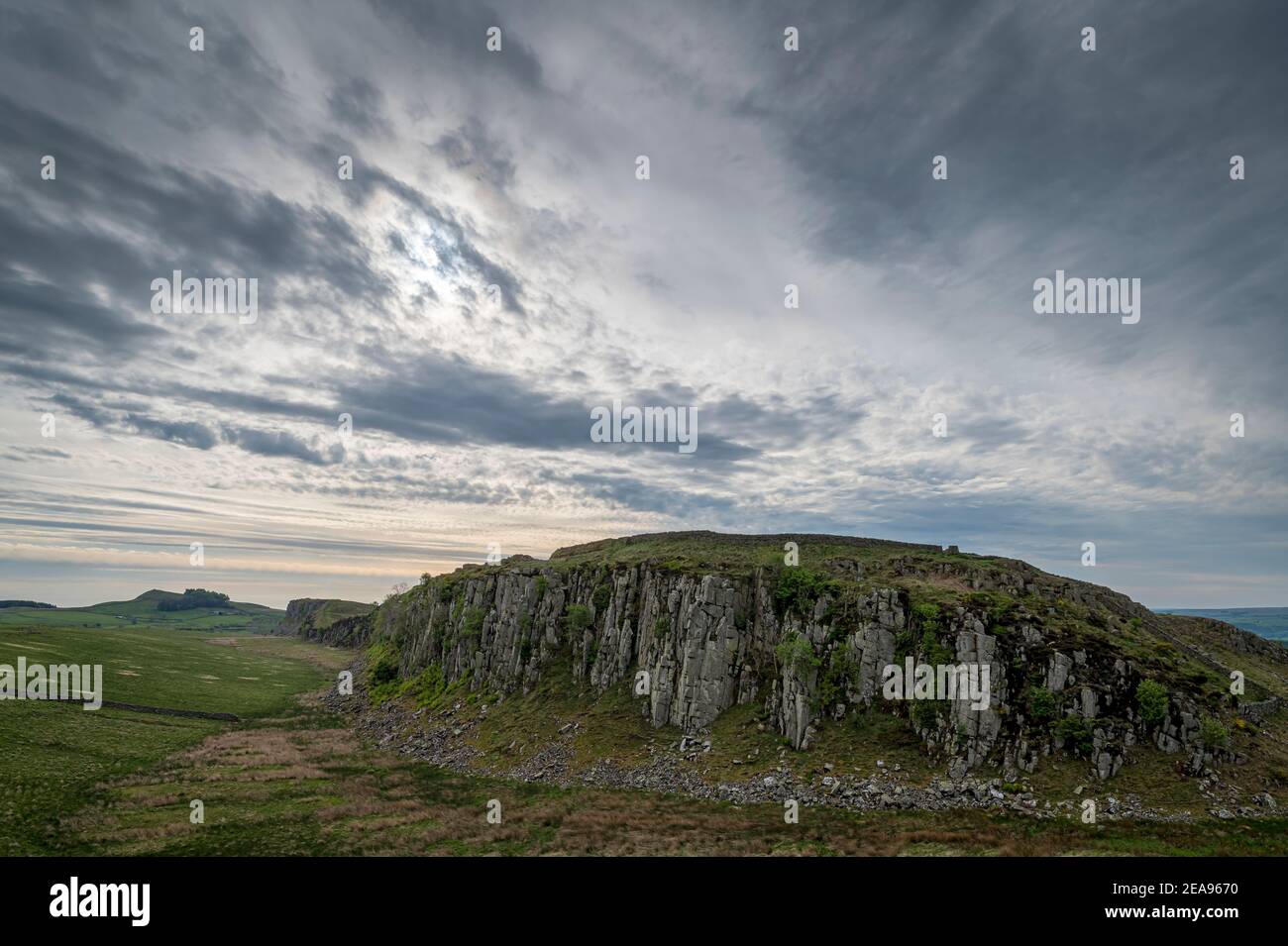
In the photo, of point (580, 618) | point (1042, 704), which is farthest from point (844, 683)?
point (580, 618)

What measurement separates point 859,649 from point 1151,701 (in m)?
20.5

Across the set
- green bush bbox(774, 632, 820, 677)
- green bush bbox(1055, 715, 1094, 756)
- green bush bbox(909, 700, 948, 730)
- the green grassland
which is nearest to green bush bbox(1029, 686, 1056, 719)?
green bush bbox(1055, 715, 1094, 756)

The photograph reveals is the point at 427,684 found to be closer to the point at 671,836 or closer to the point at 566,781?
the point at 566,781

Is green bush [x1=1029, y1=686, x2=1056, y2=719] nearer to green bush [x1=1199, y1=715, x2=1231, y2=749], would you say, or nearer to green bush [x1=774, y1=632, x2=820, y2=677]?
green bush [x1=1199, y1=715, x2=1231, y2=749]

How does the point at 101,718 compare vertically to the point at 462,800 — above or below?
above

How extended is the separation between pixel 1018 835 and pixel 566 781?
1370 inches

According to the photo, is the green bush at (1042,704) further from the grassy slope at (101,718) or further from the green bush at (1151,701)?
the grassy slope at (101,718)

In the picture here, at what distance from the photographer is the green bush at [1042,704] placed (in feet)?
130

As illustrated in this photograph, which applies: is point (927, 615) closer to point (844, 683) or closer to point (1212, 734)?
point (844, 683)

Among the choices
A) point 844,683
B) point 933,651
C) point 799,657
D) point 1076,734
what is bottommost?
point 1076,734

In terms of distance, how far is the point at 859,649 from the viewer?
4859 centimetres

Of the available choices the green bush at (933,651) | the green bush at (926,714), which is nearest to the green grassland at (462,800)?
the green bush at (926,714)

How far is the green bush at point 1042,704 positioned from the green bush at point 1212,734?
8957mm

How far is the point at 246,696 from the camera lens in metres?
88.2
